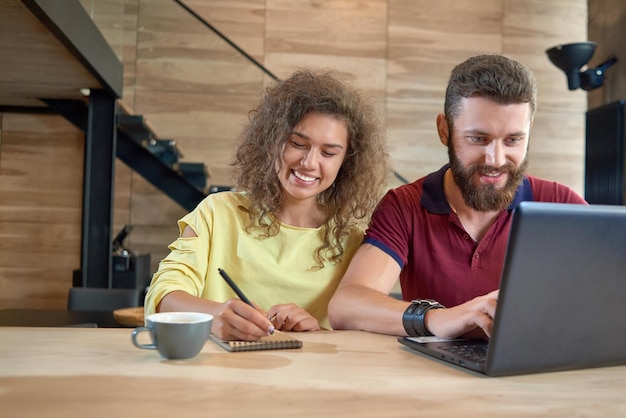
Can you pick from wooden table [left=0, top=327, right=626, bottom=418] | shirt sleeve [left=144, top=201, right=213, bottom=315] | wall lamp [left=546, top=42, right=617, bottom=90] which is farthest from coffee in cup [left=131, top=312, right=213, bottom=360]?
wall lamp [left=546, top=42, right=617, bottom=90]

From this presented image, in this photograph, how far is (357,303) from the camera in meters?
1.46

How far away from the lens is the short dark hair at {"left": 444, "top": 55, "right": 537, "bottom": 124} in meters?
1.55

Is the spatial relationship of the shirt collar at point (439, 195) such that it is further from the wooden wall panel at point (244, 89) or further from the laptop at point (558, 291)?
the wooden wall panel at point (244, 89)

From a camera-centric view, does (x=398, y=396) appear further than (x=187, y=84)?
No

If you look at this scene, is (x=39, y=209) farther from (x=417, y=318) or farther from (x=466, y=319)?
(x=466, y=319)

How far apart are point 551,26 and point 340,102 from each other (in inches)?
208

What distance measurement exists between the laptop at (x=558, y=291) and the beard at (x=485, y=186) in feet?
2.13

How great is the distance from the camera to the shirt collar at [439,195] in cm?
174

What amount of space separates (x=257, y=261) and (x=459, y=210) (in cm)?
55

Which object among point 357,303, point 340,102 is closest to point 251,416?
point 357,303

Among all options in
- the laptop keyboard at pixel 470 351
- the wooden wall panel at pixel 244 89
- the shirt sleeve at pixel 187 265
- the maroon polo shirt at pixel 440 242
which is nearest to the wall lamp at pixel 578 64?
the wooden wall panel at pixel 244 89

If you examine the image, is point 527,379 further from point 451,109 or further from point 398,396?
point 451,109

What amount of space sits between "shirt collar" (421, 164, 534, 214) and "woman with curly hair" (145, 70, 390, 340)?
162 millimetres

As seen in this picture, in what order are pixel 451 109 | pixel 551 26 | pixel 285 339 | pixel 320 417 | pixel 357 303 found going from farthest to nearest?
pixel 551 26 < pixel 451 109 < pixel 357 303 < pixel 285 339 < pixel 320 417
